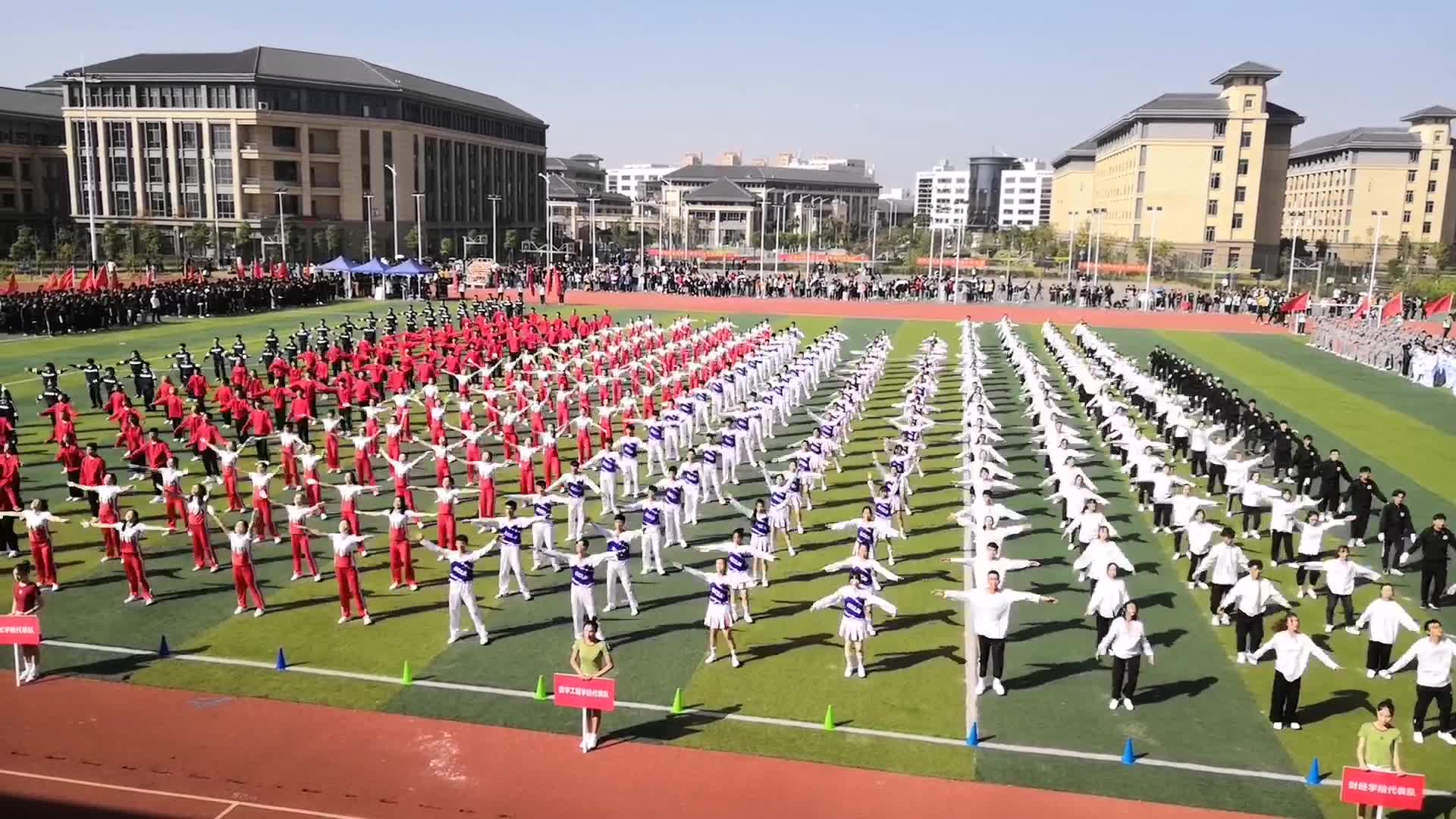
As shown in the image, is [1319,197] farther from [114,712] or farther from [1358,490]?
[114,712]

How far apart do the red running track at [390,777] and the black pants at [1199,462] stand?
14.2 m

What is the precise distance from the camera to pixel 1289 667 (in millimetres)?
11289

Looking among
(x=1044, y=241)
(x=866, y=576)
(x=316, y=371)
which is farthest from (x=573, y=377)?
(x=1044, y=241)

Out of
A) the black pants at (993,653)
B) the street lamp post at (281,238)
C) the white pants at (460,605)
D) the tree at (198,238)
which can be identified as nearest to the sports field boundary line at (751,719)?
the white pants at (460,605)

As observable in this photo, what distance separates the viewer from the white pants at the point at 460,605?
1323cm

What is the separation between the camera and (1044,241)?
10988 cm

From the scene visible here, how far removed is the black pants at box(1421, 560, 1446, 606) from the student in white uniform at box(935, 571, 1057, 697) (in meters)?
7.04

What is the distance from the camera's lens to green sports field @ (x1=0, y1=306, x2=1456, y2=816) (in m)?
10.9

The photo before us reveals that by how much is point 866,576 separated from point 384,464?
1355 cm

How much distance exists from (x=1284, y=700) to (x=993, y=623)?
3.12 metres

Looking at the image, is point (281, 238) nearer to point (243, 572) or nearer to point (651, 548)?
point (243, 572)

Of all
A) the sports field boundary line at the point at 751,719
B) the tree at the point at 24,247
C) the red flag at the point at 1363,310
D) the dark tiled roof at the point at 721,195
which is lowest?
the sports field boundary line at the point at 751,719

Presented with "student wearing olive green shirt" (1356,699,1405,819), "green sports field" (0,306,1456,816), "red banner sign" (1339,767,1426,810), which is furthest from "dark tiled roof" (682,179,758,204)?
"red banner sign" (1339,767,1426,810)

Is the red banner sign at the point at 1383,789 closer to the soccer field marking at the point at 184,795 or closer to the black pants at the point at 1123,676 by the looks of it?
the black pants at the point at 1123,676
